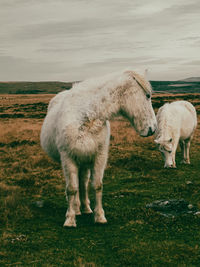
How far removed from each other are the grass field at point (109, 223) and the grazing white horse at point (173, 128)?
2.36 feet

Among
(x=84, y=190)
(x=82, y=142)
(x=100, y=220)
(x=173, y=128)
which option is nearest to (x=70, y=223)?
(x=100, y=220)

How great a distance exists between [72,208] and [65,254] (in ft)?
4.10

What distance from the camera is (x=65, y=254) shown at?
4.88 meters

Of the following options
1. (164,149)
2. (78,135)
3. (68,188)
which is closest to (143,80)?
(78,135)

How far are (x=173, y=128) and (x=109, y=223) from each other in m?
6.59

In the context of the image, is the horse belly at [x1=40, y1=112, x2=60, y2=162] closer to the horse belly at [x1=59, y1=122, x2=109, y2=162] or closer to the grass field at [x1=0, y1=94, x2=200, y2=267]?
the horse belly at [x1=59, y1=122, x2=109, y2=162]

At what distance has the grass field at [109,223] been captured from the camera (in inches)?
188

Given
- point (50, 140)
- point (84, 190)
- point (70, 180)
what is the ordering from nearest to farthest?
point (70, 180)
point (50, 140)
point (84, 190)

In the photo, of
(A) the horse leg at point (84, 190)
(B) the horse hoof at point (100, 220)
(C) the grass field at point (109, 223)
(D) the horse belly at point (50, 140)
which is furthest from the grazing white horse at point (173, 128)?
(B) the horse hoof at point (100, 220)

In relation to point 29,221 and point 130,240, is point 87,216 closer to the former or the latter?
point 29,221

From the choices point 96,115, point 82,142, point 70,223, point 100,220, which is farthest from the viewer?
point 100,220

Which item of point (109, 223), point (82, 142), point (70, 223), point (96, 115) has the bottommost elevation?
point (109, 223)

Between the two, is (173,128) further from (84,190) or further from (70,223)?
(70,223)

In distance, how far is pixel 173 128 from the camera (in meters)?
12.1
